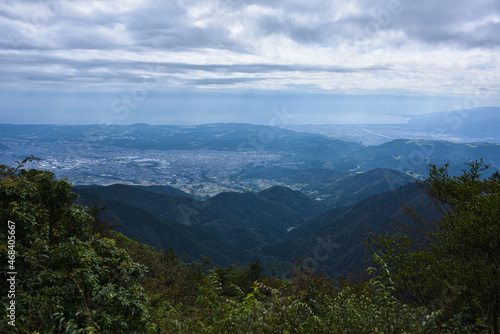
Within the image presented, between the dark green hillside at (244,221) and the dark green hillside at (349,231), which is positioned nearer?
the dark green hillside at (349,231)

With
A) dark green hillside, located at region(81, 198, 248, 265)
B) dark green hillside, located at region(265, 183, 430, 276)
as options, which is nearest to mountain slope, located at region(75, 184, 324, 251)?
dark green hillside, located at region(81, 198, 248, 265)

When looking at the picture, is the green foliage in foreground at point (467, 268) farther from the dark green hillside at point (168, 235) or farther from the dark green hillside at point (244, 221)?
the dark green hillside at point (244, 221)

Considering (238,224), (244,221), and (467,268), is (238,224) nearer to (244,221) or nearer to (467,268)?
(244,221)

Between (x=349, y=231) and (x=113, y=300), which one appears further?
(x=349, y=231)

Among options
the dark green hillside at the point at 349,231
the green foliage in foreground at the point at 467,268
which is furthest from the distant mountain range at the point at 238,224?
the green foliage in foreground at the point at 467,268

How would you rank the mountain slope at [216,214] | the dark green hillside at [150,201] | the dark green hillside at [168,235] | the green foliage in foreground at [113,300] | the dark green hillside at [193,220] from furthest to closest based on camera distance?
the dark green hillside at [150,201] < the mountain slope at [216,214] < the dark green hillside at [193,220] < the dark green hillside at [168,235] < the green foliage in foreground at [113,300]

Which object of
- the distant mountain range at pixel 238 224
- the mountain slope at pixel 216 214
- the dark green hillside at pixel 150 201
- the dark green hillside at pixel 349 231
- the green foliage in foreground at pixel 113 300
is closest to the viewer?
the green foliage in foreground at pixel 113 300

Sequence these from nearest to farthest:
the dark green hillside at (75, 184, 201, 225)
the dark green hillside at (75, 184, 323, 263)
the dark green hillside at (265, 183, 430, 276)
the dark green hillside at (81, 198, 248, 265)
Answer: the dark green hillside at (81, 198, 248, 265) < the dark green hillside at (265, 183, 430, 276) < the dark green hillside at (75, 184, 323, 263) < the dark green hillside at (75, 184, 201, 225)

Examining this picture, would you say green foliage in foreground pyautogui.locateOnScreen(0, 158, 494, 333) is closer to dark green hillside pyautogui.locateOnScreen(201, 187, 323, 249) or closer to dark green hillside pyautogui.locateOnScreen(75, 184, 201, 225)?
dark green hillside pyautogui.locateOnScreen(201, 187, 323, 249)

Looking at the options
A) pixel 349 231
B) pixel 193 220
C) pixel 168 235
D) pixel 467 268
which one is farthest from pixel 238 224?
pixel 467 268
